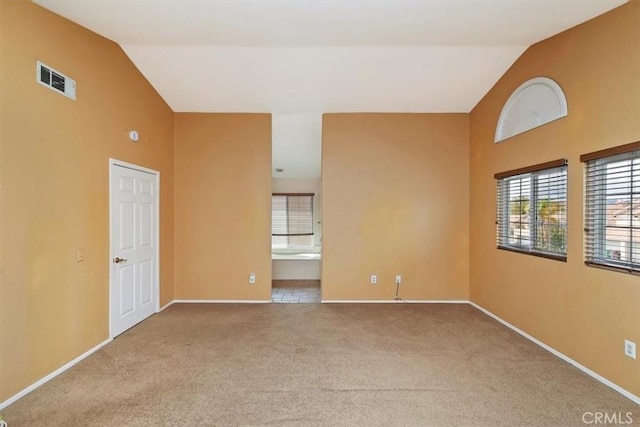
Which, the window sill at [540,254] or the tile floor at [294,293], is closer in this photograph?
the window sill at [540,254]

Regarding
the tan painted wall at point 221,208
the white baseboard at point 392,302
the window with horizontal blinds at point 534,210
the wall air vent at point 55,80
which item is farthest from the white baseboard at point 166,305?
the window with horizontal blinds at point 534,210

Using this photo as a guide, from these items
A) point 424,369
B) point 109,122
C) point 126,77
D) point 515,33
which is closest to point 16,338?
point 109,122

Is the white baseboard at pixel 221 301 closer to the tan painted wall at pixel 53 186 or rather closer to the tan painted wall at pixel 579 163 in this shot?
the tan painted wall at pixel 53 186

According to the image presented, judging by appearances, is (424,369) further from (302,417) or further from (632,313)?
(632,313)

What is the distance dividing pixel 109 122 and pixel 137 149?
1.69ft

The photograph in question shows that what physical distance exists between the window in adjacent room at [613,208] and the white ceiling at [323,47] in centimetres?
116

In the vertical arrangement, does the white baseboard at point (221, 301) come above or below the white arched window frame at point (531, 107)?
below

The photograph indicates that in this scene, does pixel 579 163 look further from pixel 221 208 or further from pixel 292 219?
pixel 292 219

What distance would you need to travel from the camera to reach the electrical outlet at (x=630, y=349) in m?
2.25

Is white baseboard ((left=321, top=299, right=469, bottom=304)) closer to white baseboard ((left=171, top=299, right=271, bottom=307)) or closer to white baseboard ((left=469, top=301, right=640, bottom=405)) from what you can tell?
white baseboard ((left=469, top=301, right=640, bottom=405))

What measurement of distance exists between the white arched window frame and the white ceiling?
0.41m

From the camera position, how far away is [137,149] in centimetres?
373

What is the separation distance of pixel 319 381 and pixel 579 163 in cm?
286

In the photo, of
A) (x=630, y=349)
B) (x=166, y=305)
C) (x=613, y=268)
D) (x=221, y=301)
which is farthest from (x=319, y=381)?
(x=166, y=305)
